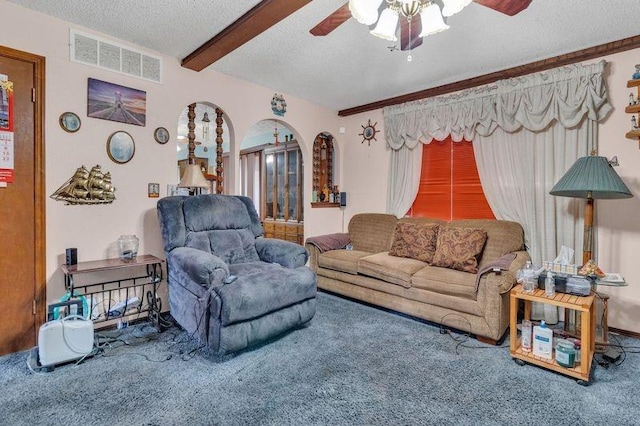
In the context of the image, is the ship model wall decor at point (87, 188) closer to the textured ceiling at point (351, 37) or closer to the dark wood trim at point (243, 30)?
the textured ceiling at point (351, 37)

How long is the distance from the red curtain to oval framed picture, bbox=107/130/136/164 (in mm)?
3127

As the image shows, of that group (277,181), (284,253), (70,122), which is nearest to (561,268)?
(284,253)

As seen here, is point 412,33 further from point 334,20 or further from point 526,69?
point 526,69

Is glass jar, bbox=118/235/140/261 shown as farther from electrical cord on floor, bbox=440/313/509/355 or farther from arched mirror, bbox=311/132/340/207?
electrical cord on floor, bbox=440/313/509/355

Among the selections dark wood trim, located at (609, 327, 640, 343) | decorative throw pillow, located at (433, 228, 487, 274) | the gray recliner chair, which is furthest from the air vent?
dark wood trim, located at (609, 327, 640, 343)

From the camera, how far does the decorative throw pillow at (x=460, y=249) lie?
2.88 m

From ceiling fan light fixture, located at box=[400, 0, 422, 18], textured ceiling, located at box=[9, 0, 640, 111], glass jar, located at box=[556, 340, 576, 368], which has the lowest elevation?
glass jar, located at box=[556, 340, 576, 368]

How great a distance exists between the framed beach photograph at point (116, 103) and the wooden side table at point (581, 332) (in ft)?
10.9

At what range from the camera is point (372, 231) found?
4020 millimetres

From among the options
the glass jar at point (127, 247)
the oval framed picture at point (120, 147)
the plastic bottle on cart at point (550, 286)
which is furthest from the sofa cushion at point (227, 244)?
the plastic bottle on cart at point (550, 286)

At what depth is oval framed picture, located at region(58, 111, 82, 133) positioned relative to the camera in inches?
95.5

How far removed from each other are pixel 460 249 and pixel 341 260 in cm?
122

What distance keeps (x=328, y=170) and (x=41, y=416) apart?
155 inches

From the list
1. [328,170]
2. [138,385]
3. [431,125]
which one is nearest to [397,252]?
[431,125]
